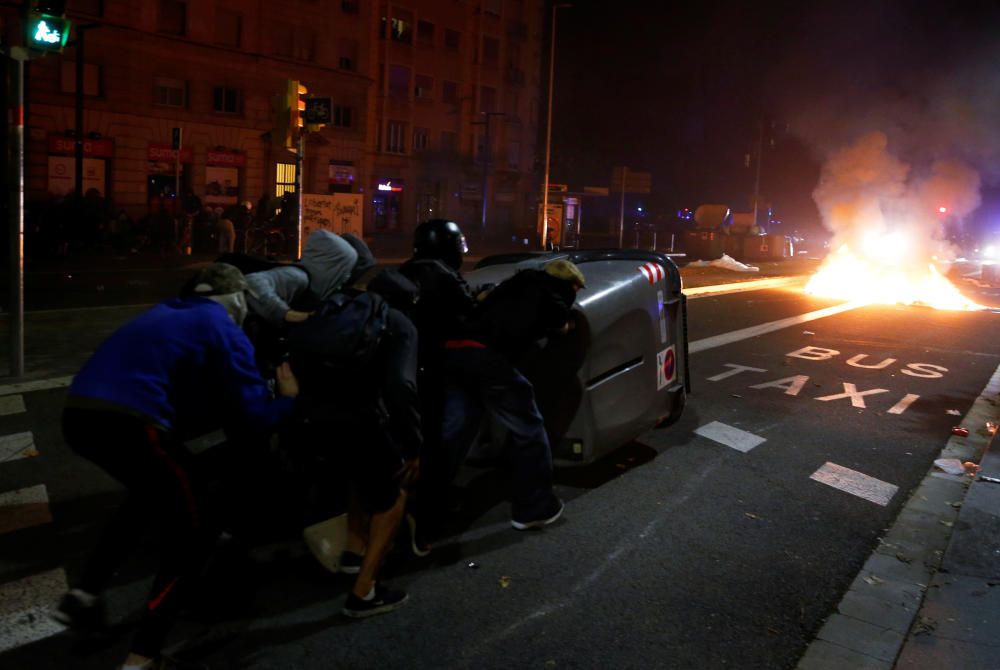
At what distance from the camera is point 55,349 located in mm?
9188

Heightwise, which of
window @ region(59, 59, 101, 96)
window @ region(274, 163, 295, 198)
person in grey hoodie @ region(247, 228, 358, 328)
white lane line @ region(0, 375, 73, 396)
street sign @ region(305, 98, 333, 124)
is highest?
window @ region(59, 59, 101, 96)

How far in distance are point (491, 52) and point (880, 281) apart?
34.2 metres

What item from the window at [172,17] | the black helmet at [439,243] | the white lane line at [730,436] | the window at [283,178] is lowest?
the white lane line at [730,436]

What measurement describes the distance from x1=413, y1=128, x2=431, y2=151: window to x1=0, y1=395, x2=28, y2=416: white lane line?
42.9 m

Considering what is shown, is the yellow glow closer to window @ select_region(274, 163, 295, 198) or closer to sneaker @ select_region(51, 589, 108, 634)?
sneaker @ select_region(51, 589, 108, 634)

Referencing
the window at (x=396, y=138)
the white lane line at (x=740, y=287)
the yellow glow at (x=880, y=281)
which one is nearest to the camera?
the white lane line at (x=740, y=287)

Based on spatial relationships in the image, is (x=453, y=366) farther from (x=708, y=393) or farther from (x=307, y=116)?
(x=307, y=116)

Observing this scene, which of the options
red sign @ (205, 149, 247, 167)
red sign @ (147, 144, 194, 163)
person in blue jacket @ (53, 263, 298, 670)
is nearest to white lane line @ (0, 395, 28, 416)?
person in blue jacket @ (53, 263, 298, 670)

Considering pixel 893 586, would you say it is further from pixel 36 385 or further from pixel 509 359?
pixel 36 385

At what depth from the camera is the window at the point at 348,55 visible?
131 feet

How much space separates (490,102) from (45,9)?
153 feet

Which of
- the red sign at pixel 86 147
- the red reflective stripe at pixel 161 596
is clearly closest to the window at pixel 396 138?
the red sign at pixel 86 147

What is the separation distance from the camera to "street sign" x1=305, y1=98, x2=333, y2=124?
35.5ft

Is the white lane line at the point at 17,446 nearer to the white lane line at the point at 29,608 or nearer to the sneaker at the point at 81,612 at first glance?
the white lane line at the point at 29,608
